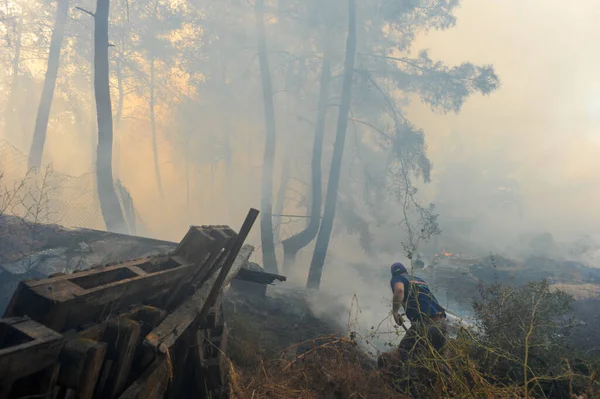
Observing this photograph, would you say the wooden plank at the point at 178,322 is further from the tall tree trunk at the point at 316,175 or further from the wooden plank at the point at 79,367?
the tall tree trunk at the point at 316,175

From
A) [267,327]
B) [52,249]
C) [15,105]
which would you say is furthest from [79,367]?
[15,105]

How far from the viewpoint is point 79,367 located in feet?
6.16

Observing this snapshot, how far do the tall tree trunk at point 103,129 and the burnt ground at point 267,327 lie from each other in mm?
4416

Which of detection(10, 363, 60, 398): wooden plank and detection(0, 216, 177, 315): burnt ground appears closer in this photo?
detection(10, 363, 60, 398): wooden plank

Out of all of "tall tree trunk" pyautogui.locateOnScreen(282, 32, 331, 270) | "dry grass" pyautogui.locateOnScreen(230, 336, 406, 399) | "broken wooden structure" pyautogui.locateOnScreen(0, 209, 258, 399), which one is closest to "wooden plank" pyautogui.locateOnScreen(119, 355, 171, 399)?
"broken wooden structure" pyautogui.locateOnScreen(0, 209, 258, 399)

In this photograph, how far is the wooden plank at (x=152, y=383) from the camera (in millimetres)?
2168

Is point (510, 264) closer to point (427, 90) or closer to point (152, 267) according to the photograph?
point (427, 90)

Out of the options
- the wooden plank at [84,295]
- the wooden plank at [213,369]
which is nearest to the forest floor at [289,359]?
the wooden plank at [213,369]

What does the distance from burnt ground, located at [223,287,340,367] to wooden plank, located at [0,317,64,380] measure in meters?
3.28

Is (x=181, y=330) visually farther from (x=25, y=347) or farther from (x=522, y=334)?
(x=522, y=334)

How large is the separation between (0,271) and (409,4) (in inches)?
548

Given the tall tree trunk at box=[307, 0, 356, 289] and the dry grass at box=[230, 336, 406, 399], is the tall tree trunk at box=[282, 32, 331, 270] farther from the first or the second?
the dry grass at box=[230, 336, 406, 399]

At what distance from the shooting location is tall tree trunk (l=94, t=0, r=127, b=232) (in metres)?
9.38

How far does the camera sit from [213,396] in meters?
3.20
